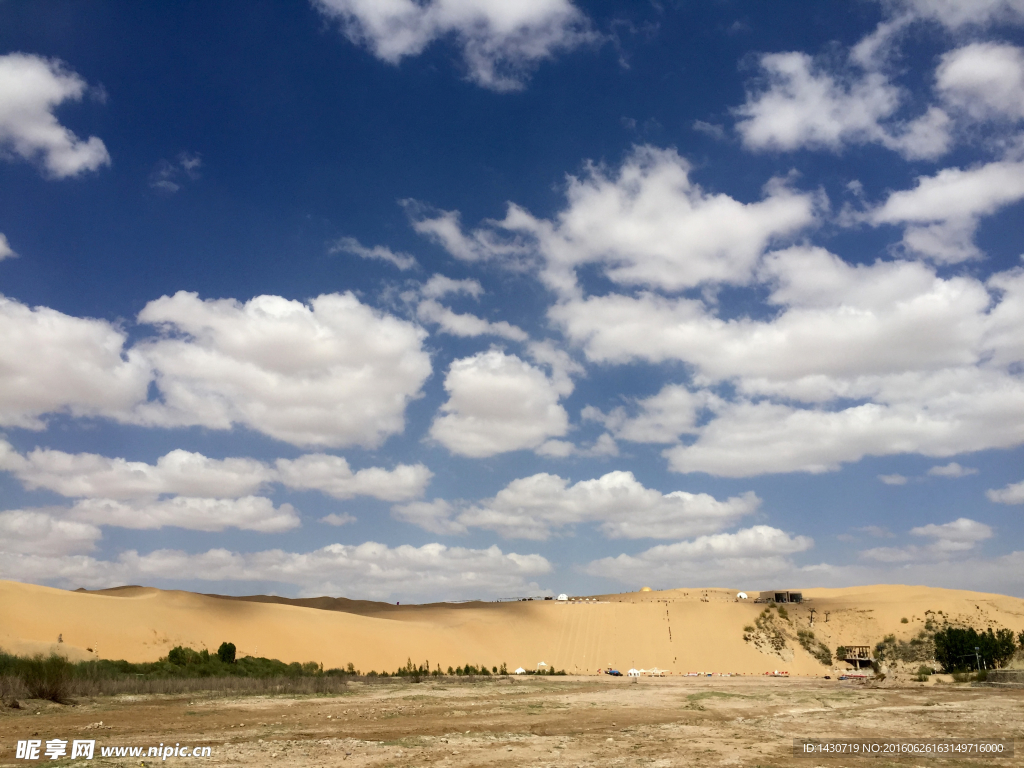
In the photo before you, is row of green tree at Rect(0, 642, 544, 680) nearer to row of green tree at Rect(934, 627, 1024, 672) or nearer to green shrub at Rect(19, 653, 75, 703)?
green shrub at Rect(19, 653, 75, 703)

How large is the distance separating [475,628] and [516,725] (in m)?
44.3

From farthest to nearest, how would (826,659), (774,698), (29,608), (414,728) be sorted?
(826,659) < (29,608) < (774,698) < (414,728)

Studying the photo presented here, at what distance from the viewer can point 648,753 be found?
13016 millimetres

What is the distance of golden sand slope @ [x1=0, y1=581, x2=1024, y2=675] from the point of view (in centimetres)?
4103

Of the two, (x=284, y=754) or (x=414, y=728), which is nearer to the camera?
(x=284, y=754)

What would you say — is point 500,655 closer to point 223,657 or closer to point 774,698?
point 223,657

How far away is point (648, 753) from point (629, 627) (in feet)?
168

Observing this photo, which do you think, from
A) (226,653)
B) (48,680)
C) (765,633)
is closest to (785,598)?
(765,633)

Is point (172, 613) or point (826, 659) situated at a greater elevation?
point (172, 613)

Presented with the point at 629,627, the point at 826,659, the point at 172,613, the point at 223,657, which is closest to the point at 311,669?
the point at 223,657

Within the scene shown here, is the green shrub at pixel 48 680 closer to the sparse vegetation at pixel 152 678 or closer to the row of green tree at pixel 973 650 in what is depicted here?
the sparse vegetation at pixel 152 678

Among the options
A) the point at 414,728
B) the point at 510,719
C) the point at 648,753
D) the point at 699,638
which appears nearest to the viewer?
the point at 648,753

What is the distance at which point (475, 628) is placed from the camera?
195 ft

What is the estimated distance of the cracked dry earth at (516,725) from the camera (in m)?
12.6
